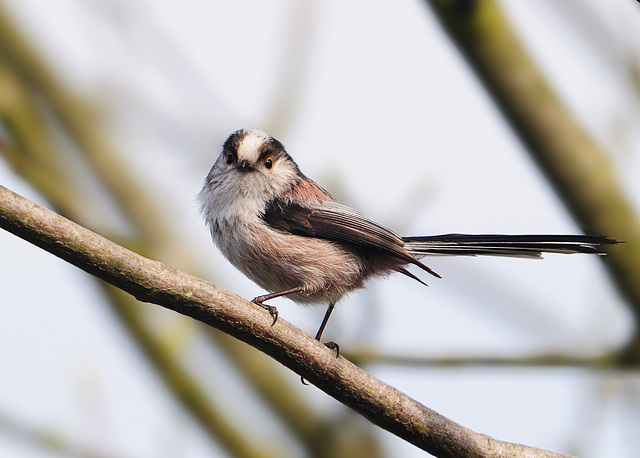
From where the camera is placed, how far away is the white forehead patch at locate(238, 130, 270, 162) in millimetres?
4027

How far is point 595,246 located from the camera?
310 centimetres

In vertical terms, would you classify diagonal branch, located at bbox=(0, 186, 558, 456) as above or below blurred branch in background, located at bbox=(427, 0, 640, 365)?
below

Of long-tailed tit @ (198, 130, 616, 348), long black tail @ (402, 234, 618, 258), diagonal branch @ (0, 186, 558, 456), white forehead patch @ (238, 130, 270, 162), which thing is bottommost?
diagonal branch @ (0, 186, 558, 456)

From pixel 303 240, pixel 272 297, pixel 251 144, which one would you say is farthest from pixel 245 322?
pixel 251 144

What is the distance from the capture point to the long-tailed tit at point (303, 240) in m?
3.64

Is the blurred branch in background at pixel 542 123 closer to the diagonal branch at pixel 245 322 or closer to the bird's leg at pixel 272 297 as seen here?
the diagonal branch at pixel 245 322

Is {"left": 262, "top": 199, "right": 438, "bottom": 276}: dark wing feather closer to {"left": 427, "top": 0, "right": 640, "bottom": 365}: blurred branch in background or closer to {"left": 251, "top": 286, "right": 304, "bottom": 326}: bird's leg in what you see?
{"left": 251, "top": 286, "right": 304, "bottom": 326}: bird's leg

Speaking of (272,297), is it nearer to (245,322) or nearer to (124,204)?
(245,322)

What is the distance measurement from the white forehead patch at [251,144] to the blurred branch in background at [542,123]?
1.25 metres

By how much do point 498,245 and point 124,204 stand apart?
2.26 m

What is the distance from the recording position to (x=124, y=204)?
4586mm

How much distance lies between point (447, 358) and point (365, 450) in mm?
749

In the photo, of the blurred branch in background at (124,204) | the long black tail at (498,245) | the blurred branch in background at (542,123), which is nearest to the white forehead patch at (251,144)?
the blurred branch in background at (124,204)

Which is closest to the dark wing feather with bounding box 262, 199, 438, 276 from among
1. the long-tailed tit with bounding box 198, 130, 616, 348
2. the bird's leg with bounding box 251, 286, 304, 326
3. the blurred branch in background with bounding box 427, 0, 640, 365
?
the long-tailed tit with bounding box 198, 130, 616, 348
